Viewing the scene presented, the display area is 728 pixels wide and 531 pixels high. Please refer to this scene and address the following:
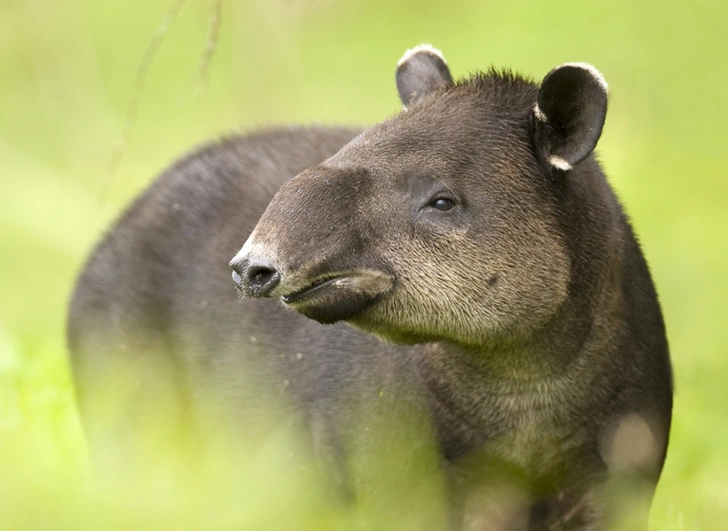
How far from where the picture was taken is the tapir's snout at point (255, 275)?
16.0ft

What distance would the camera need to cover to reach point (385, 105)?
2075 cm

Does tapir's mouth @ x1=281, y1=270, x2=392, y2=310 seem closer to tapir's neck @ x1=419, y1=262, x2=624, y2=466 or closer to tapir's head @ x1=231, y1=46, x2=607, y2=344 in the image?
tapir's head @ x1=231, y1=46, x2=607, y2=344

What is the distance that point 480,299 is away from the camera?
5.44 metres

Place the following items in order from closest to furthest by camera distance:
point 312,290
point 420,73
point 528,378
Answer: point 312,290, point 528,378, point 420,73

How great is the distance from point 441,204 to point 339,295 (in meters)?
0.68

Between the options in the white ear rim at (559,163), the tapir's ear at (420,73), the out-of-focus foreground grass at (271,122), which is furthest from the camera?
the tapir's ear at (420,73)

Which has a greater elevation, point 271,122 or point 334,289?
point 271,122

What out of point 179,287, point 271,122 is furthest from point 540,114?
point 271,122

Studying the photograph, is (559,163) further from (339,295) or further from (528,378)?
(339,295)

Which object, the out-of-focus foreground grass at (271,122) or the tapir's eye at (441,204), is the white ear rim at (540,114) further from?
the out-of-focus foreground grass at (271,122)

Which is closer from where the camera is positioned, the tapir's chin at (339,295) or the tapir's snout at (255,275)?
the tapir's snout at (255,275)

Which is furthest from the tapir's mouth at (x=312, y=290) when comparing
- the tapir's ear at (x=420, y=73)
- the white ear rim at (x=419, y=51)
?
the white ear rim at (x=419, y=51)

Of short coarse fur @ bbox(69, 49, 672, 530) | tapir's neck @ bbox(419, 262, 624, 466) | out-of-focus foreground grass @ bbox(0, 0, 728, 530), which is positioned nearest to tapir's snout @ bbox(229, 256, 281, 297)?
short coarse fur @ bbox(69, 49, 672, 530)

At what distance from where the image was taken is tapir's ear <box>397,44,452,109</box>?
20.7 feet
